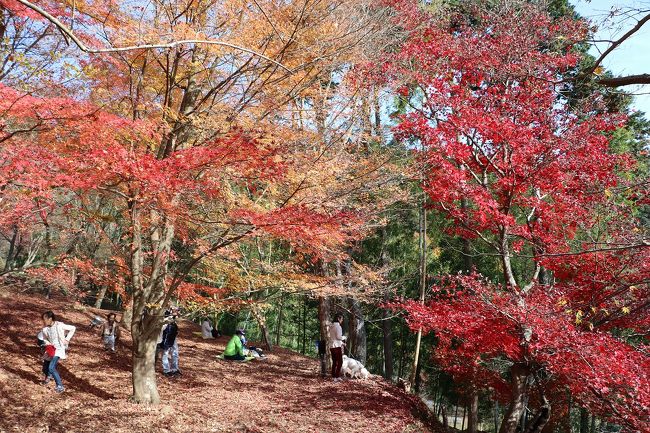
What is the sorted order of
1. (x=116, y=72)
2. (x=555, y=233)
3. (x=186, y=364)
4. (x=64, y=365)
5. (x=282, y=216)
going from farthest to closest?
(x=186, y=364), (x=555, y=233), (x=64, y=365), (x=116, y=72), (x=282, y=216)

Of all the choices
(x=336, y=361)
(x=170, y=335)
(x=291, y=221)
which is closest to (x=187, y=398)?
(x=170, y=335)

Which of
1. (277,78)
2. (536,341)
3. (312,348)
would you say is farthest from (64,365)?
(312,348)

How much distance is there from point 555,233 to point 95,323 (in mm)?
14127

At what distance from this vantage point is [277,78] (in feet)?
23.7

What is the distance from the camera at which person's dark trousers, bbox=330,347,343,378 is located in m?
10.8

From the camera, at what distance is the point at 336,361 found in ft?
36.2

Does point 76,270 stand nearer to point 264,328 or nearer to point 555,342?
point 264,328

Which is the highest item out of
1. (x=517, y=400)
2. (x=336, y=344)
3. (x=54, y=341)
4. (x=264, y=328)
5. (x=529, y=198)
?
(x=529, y=198)

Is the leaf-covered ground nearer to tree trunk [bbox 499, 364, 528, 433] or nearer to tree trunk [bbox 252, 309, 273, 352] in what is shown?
tree trunk [bbox 252, 309, 273, 352]

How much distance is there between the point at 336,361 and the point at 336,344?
0.64 m

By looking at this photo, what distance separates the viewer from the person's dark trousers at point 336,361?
1081 cm

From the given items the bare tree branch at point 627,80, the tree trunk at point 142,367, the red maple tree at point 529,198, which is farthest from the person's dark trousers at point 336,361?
the bare tree branch at point 627,80

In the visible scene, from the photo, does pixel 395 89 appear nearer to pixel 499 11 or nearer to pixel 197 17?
pixel 499 11

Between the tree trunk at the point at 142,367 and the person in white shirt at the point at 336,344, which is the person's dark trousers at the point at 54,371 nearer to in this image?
the tree trunk at the point at 142,367
